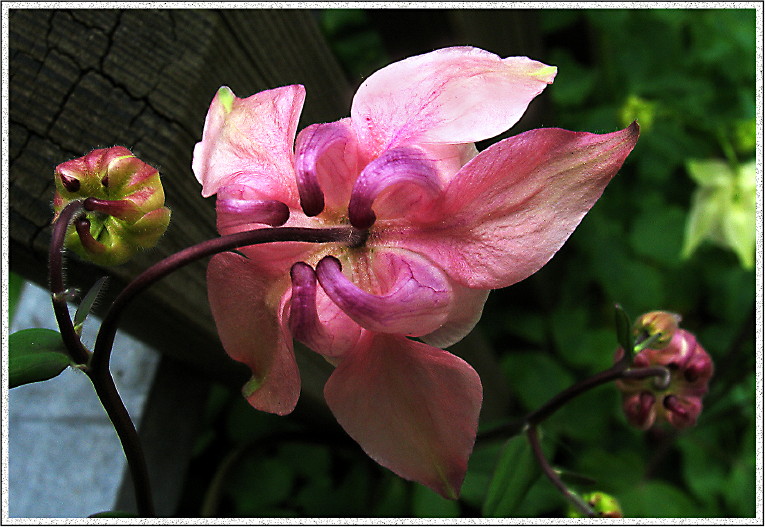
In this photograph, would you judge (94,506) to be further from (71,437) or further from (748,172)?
(748,172)

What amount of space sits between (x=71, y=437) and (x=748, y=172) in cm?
118

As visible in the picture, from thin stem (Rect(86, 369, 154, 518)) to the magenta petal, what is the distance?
6.4 inches

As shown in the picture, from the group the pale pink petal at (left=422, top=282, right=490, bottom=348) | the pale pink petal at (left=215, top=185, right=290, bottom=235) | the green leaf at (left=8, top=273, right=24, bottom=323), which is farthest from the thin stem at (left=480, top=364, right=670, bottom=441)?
the green leaf at (left=8, top=273, right=24, bottom=323)

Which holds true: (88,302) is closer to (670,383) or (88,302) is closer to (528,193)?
(528,193)

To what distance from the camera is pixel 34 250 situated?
1.68ft

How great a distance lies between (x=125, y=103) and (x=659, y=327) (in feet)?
1.63

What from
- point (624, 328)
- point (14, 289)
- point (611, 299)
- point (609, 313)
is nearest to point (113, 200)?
point (624, 328)

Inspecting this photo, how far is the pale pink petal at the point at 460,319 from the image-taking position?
377 millimetres

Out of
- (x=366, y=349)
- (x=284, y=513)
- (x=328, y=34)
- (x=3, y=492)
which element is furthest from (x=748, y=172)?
(x=3, y=492)

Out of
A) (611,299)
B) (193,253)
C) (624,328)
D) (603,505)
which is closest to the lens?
(193,253)

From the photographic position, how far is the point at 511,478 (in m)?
0.63

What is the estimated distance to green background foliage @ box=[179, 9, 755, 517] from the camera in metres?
0.96

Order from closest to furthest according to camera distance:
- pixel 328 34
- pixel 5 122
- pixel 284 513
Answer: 1. pixel 5 122
2. pixel 284 513
3. pixel 328 34

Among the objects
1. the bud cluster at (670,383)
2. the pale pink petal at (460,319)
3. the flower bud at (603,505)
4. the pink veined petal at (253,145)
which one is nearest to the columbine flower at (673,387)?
the bud cluster at (670,383)
